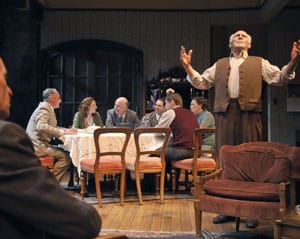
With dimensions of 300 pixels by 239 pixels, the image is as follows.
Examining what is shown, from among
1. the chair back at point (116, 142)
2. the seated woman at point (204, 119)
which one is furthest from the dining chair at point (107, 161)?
the seated woman at point (204, 119)

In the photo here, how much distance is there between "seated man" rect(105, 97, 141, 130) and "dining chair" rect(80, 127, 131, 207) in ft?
3.83

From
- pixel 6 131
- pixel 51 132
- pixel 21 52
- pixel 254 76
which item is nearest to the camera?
pixel 6 131

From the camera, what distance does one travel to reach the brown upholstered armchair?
3.13m

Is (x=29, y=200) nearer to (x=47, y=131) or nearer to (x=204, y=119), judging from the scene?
(x=47, y=131)

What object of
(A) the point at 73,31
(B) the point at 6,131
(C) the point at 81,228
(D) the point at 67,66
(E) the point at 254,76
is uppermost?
(A) the point at 73,31

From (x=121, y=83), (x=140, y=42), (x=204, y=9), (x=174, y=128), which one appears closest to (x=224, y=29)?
(x=204, y=9)

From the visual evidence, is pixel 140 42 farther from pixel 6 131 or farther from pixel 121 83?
pixel 6 131

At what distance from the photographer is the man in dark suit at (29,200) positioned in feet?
3.26

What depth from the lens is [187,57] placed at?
12.7ft

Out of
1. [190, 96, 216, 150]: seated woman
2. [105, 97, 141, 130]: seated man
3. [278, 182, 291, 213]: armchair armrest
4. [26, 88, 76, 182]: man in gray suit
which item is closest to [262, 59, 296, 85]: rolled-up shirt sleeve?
[278, 182, 291, 213]: armchair armrest

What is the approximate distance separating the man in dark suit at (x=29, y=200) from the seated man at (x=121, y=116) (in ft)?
16.3

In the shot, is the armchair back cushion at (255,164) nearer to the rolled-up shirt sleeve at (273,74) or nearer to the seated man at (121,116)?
the rolled-up shirt sleeve at (273,74)

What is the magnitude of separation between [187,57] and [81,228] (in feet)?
9.68

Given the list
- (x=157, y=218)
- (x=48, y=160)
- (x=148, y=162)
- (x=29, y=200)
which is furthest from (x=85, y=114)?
(x=29, y=200)
